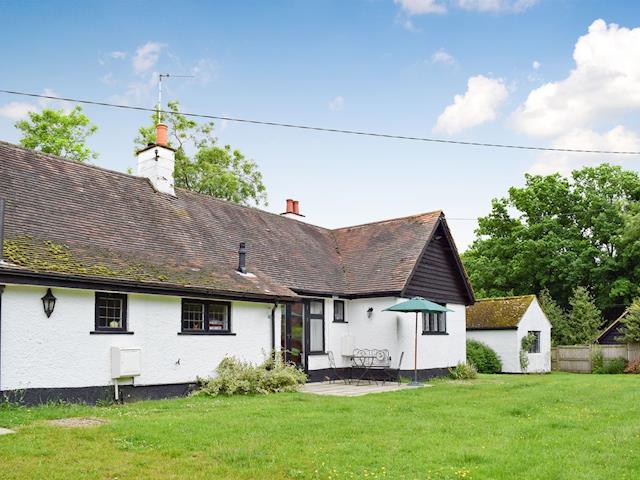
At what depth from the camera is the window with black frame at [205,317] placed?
15.9 m

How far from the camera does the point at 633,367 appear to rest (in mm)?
28094

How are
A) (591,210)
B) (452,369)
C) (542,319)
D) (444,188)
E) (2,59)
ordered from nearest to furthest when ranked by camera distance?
(2,59), (452,369), (444,188), (542,319), (591,210)

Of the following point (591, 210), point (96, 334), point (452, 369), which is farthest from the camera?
point (591, 210)

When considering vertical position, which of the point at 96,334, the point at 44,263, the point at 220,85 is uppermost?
the point at 220,85

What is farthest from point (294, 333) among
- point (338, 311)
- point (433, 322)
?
point (433, 322)

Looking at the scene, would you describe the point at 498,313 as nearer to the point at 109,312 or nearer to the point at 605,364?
the point at 605,364

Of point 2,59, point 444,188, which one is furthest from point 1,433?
point 444,188

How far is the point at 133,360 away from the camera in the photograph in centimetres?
1415

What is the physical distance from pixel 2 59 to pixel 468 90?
45.6 ft

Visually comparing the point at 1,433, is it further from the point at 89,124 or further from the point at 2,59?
the point at 89,124

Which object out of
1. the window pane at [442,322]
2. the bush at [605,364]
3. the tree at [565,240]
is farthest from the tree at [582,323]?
the window pane at [442,322]

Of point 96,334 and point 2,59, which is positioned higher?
point 2,59

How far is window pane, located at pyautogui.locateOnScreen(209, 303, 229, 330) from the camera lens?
16.5 metres

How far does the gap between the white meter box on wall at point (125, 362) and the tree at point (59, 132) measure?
22409mm
